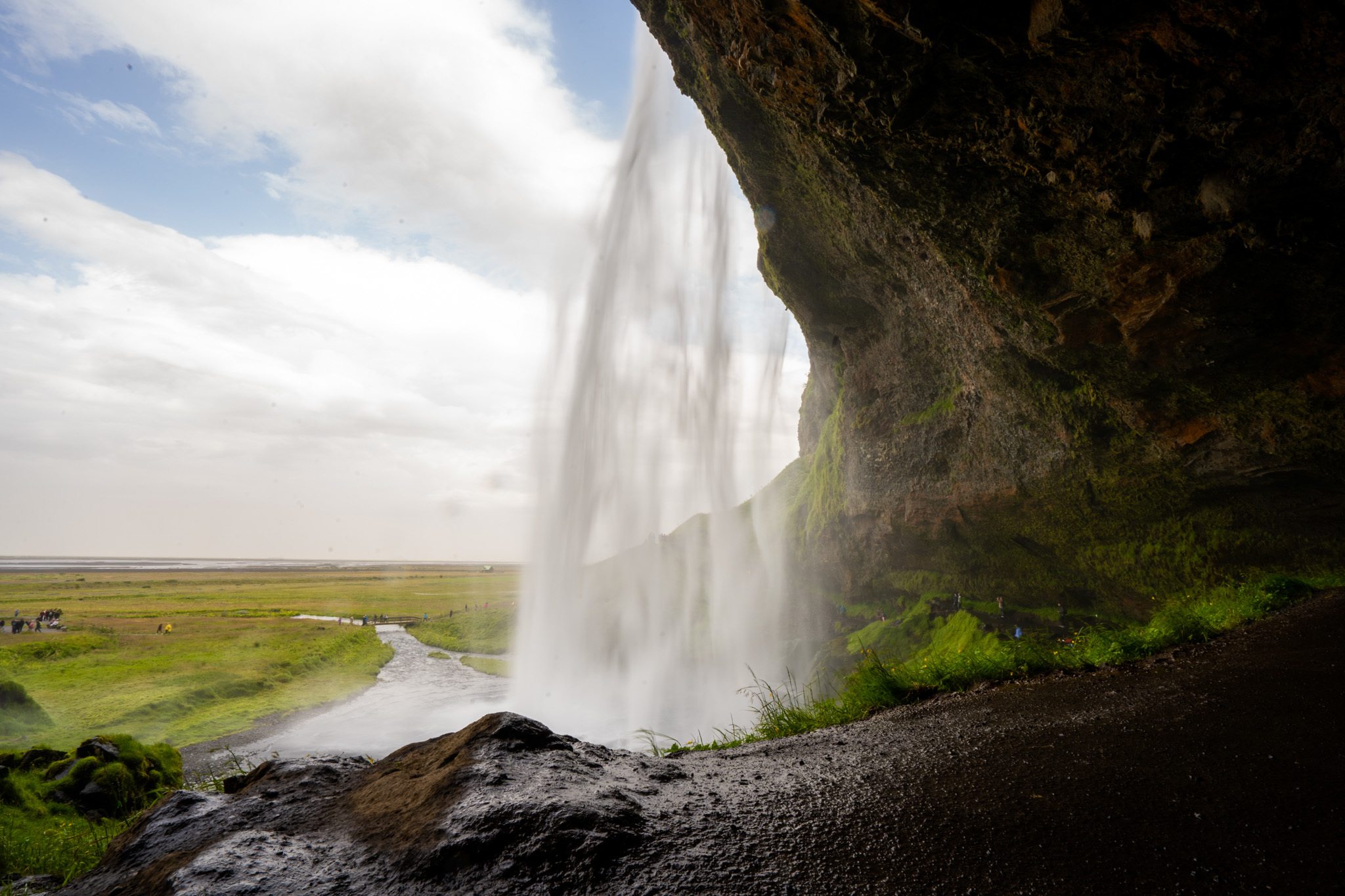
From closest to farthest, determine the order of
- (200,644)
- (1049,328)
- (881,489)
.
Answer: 1. (1049,328)
2. (881,489)
3. (200,644)

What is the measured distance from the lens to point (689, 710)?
21.4 meters

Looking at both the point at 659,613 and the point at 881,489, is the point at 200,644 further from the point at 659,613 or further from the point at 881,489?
the point at 881,489

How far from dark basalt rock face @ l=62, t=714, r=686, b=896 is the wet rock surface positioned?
0.05 feet

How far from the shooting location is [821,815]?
3.43 m

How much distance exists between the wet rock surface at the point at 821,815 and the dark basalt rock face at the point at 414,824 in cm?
1

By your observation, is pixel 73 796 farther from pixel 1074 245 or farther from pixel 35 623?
pixel 35 623

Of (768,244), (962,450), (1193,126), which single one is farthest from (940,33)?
(962,450)

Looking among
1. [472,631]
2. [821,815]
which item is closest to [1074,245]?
[821,815]

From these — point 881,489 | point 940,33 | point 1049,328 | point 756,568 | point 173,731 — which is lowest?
point 173,731

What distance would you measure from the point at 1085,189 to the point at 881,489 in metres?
12.7

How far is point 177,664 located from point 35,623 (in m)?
23.8

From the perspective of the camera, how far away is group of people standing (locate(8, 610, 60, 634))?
39.2 meters

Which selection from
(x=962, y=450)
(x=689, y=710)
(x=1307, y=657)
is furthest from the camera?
(x=689, y=710)

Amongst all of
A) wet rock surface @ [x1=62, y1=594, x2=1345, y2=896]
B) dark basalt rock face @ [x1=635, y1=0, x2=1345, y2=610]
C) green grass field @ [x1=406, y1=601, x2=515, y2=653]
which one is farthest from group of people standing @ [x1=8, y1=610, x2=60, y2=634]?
dark basalt rock face @ [x1=635, y1=0, x2=1345, y2=610]
